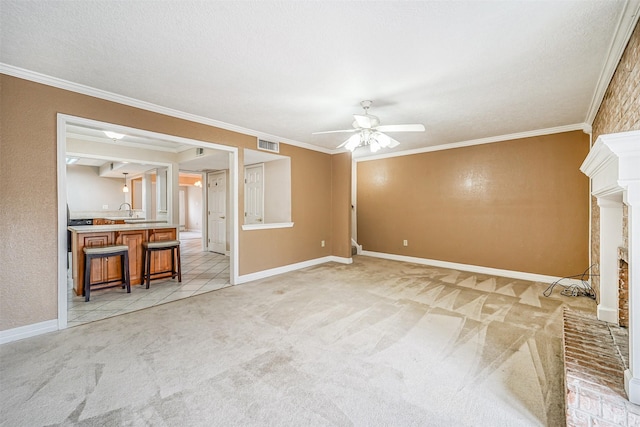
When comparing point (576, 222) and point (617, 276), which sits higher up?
point (576, 222)

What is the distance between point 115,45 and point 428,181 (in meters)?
5.25

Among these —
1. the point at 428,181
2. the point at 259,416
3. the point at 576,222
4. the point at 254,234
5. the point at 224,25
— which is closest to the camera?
the point at 259,416

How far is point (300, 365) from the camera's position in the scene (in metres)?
2.09

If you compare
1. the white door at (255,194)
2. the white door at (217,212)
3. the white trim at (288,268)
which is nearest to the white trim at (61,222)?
the white trim at (288,268)

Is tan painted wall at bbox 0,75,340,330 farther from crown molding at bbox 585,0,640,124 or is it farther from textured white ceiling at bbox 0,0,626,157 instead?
crown molding at bbox 585,0,640,124

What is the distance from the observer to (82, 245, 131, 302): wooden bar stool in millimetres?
3404

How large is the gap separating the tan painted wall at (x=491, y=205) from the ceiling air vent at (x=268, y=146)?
2597 millimetres

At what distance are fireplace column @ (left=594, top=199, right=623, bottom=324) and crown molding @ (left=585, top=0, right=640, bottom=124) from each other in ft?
3.74

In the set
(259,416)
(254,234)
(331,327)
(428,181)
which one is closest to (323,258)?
(254,234)

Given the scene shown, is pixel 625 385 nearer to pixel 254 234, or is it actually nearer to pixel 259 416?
pixel 259 416

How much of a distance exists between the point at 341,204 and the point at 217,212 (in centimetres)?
342

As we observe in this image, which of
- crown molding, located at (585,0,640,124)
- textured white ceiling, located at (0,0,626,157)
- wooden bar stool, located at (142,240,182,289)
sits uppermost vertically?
textured white ceiling, located at (0,0,626,157)

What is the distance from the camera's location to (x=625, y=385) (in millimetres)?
1474

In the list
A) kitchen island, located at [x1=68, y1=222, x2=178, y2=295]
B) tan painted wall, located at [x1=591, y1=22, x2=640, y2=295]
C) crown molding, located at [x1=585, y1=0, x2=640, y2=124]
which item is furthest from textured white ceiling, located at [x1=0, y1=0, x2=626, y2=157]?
kitchen island, located at [x1=68, y1=222, x2=178, y2=295]
